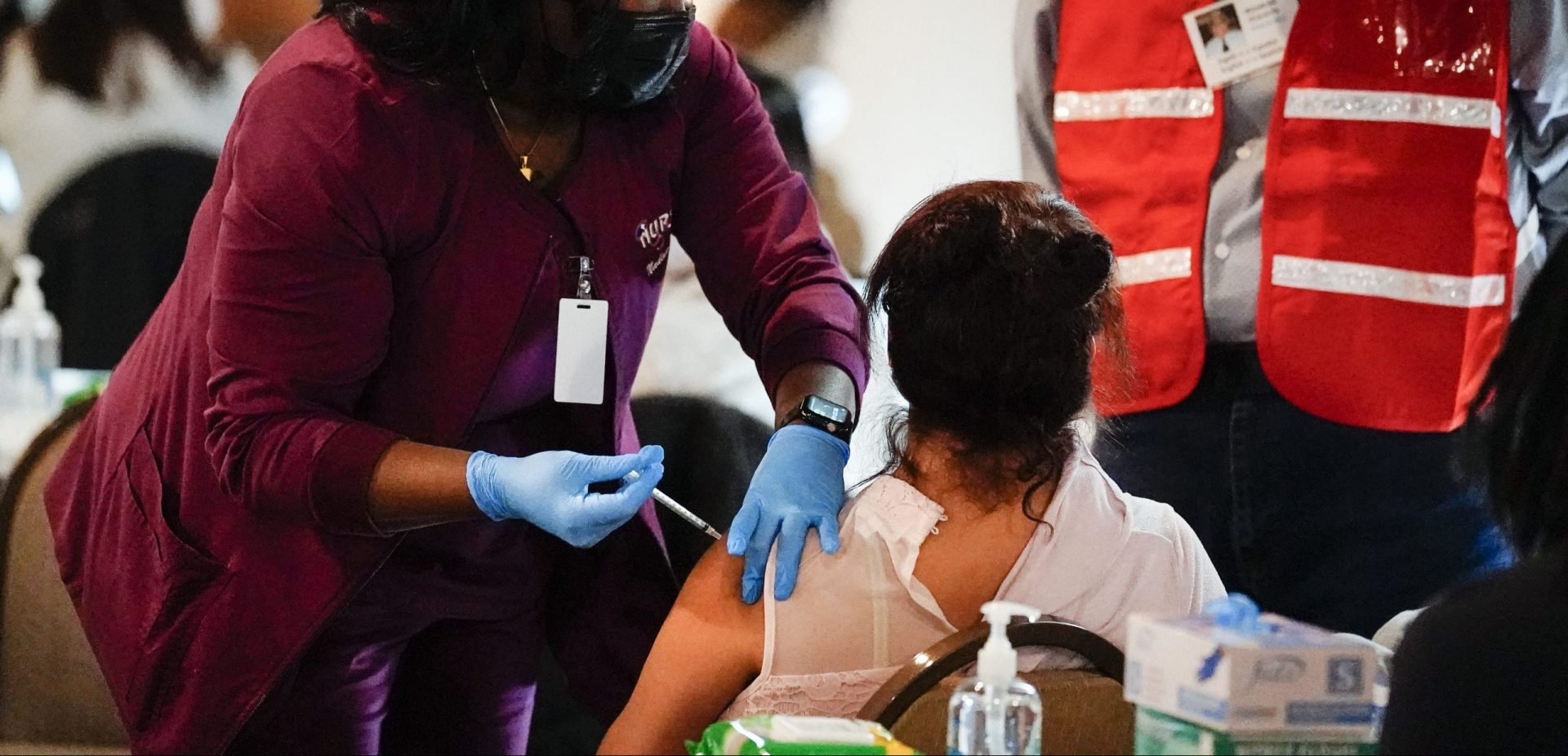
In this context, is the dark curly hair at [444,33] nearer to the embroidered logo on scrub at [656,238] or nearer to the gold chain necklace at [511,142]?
the gold chain necklace at [511,142]

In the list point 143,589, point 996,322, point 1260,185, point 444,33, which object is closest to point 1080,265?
point 996,322

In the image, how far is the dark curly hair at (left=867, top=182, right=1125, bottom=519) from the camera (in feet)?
4.25

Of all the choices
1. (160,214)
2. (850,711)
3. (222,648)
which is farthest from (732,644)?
(160,214)

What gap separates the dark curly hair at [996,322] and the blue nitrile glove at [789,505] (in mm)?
103

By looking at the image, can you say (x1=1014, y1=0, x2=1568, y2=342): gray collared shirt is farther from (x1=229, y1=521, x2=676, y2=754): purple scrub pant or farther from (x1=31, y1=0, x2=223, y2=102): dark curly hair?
(x1=31, y1=0, x2=223, y2=102): dark curly hair

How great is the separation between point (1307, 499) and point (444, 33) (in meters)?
1.36

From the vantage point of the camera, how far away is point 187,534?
1592 millimetres

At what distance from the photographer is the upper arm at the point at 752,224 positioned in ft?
5.64

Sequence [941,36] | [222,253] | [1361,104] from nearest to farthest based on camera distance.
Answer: [222,253]
[1361,104]
[941,36]

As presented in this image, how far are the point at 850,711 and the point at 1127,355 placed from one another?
1.68ft

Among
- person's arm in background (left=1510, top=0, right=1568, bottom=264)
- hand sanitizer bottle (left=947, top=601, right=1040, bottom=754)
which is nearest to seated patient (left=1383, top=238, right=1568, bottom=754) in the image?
hand sanitizer bottle (left=947, top=601, right=1040, bottom=754)

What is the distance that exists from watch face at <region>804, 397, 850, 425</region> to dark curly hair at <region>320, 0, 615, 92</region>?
0.49m

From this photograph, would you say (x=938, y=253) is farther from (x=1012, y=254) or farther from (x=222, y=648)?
(x=222, y=648)

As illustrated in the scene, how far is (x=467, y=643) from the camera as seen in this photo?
1.74 metres
